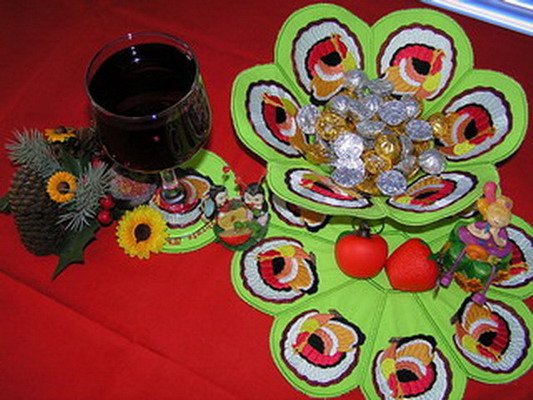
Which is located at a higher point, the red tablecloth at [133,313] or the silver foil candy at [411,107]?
the silver foil candy at [411,107]

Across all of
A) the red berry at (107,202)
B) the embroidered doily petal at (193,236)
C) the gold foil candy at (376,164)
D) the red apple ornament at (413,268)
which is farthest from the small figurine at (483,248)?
the red berry at (107,202)

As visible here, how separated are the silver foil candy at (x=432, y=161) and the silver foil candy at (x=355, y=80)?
130 mm

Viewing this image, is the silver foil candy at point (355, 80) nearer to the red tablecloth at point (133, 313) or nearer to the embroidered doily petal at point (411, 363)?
the red tablecloth at point (133, 313)

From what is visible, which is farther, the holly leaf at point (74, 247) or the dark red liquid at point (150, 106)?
the holly leaf at point (74, 247)

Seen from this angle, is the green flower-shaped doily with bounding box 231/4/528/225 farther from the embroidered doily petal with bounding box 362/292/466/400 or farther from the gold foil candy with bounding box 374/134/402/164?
the embroidered doily petal with bounding box 362/292/466/400

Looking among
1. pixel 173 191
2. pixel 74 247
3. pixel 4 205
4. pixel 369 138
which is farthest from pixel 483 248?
pixel 4 205

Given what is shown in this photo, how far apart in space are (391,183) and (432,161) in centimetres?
7

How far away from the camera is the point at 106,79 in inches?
26.0

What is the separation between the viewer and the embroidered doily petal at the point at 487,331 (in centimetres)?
67

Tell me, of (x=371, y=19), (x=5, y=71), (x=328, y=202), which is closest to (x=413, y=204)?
(x=328, y=202)

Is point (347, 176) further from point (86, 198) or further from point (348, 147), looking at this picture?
point (86, 198)

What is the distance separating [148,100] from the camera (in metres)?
0.66

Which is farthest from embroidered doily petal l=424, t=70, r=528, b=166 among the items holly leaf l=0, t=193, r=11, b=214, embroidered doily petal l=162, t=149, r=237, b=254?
holly leaf l=0, t=193, r=11, b=214

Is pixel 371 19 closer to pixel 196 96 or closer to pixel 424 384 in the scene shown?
pixel 196 96
